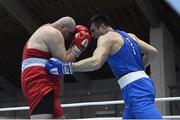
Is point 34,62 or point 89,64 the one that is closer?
point 89,64

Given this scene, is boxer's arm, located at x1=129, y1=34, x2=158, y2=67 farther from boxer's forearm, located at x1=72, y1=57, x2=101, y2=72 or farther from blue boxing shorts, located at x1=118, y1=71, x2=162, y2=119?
boxer's forearm, located at x1=72, y1=57, x2=101, y2=72

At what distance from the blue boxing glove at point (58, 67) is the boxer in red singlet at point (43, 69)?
0.09m

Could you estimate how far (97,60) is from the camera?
2.68 metres

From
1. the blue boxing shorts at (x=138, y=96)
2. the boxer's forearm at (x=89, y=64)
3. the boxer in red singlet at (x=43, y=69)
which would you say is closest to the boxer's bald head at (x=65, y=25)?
the boxer in red singlet at (x=43, y=69)

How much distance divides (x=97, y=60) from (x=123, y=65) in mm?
200

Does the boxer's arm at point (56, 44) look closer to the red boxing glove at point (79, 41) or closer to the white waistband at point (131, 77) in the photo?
the red boxing glove at point (79, 41)

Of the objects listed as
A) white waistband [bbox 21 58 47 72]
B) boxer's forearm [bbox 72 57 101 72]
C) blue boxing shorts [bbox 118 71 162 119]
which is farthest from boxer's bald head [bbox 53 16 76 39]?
blue boxing shorts [bbox 118 71 162 119]

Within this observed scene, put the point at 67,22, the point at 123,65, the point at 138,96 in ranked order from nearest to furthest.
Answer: the point at 138,96
the point at 123,65
the point at 67,22

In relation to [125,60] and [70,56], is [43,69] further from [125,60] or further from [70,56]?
[125,60]

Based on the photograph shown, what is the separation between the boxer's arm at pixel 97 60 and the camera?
268 cm

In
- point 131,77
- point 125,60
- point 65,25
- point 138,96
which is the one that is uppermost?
point 65,25

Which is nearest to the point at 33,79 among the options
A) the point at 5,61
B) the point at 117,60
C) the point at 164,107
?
the point at 117,60

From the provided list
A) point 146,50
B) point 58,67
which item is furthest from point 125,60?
point 58,67

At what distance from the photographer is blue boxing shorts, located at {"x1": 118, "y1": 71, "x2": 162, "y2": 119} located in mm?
2605
